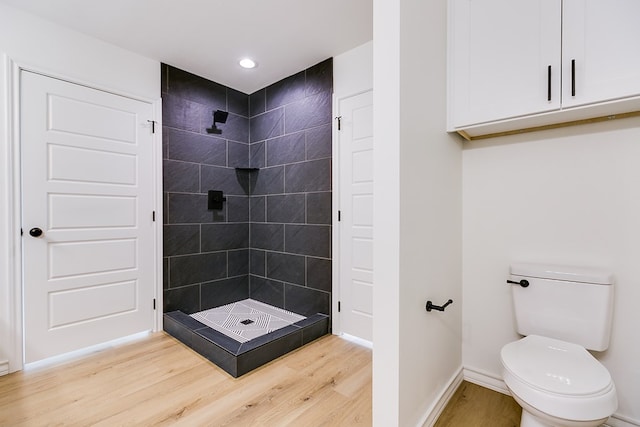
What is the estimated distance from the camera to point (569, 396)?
115 centimetres

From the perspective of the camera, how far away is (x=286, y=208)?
3125 millimetres

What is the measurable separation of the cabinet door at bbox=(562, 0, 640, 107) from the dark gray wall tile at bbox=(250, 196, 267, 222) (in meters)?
2.72

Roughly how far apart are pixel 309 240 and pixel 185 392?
1.56m

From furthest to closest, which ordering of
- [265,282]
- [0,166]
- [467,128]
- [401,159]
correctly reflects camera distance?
[265,282]
[0,166]
[467,128]
[401,159]

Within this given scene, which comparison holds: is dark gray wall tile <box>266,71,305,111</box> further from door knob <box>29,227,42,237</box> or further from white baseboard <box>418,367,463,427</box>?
white baseboard <box>418,367,463,427</box>

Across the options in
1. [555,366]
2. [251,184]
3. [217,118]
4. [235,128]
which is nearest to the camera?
[555,366]

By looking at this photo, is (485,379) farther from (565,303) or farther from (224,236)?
(224,236)

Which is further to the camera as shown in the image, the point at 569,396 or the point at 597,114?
the point at 597,114

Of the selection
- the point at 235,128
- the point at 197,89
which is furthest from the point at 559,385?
the point at 197,89

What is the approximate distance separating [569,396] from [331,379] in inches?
52.0

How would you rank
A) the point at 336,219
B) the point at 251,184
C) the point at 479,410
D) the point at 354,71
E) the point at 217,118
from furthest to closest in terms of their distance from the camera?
the point at 251,184 → the point at 217,118 → the point at 336,219 → the point at 354,71 → the point at 479,410

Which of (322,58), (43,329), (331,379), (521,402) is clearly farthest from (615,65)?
(43,329)

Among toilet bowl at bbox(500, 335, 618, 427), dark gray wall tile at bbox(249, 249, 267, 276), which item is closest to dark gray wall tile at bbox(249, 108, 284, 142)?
dark gray wall tile at bbox(249, 249, 267, 276)

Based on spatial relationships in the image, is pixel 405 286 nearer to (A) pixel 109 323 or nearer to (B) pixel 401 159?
(B) pixel 401 159
